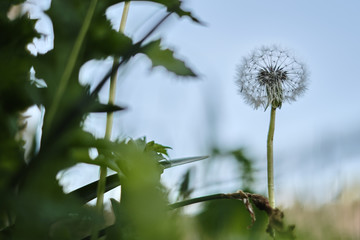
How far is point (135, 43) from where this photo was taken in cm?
25

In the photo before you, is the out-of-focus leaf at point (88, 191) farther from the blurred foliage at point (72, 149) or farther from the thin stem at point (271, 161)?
the thin stem at point (271, 161)

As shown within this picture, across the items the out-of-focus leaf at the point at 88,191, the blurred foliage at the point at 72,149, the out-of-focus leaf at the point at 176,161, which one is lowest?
the out-of-focus leaf at the point at 88,191

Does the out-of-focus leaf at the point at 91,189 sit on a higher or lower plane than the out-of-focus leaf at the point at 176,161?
lower

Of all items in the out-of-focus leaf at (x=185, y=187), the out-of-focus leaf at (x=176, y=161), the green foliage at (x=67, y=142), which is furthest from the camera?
the out-of-focus leaf at (x=176, y=161)

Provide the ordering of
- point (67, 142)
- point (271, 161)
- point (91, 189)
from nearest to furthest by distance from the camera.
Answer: point (67, 142)
point (91, 189)
point (271, 161)

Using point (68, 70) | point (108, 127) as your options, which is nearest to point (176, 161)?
point (108, 127)

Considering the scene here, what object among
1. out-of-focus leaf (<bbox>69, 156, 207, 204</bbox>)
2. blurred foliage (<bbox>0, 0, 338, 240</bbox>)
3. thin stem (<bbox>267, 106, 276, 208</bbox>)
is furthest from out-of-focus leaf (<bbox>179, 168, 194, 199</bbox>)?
thin stem (<bbox>267, 106, 276, 208</bbox>)

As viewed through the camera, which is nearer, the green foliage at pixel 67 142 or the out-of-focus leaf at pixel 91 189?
the green foliage at pixel 67 142

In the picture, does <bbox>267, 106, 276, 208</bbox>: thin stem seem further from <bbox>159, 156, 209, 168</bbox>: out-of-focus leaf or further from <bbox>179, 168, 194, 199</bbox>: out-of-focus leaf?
<bbox>179, 168, 194, 199</bbox>: out-of-focus leaf

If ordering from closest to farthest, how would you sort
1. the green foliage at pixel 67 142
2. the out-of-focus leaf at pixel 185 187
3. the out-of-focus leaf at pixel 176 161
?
1. the green foliage at pixel 67 142
2. the out-of-focus leaf at pixel 185 187
3. the out-of-focus leaf at pixel 176 161

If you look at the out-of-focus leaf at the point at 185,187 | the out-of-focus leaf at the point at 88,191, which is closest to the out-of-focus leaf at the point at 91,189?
the out-of-focus leaf at the point at 88,191

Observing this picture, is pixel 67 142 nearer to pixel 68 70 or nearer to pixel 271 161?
pixel 68 70

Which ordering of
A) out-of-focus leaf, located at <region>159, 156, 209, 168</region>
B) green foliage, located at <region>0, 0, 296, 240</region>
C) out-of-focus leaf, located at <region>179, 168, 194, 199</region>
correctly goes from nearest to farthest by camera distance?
green foliage, located at <region>0, 0, 296, 240</region>, out-of-focus leaf, located at <region>179, 168, 194, 199</region>, out-of-focus leaf, located at <region>159, 156, 209, 168</region>

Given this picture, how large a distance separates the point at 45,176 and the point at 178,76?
0.19 m
